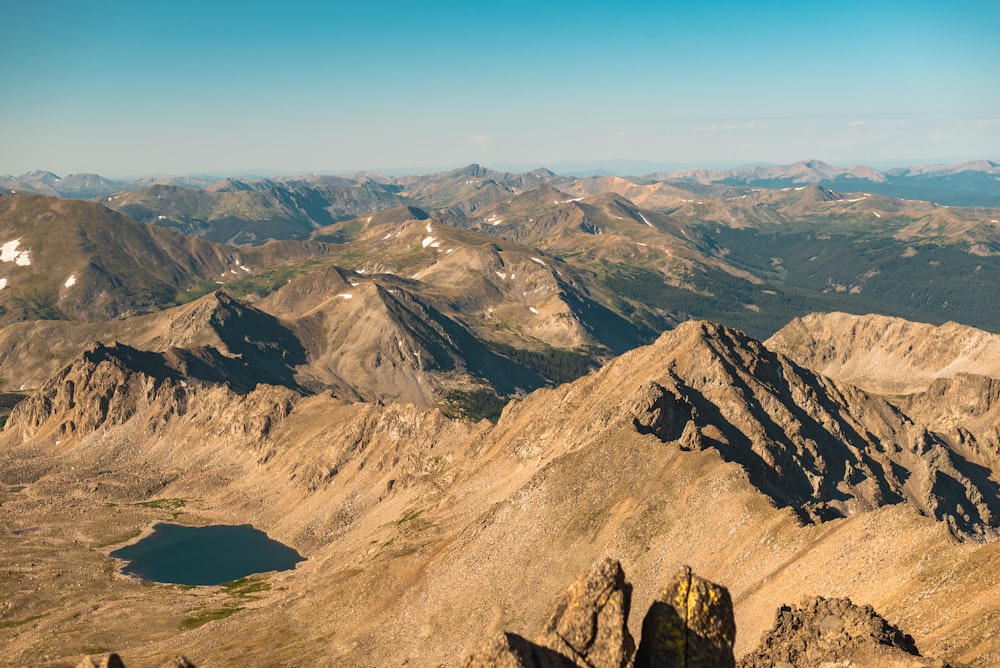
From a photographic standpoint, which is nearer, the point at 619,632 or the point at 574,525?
the point at 619,632

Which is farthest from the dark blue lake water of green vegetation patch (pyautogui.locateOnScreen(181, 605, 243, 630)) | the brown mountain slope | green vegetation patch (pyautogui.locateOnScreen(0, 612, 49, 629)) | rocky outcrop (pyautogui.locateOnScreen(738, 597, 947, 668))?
rocky outcrop (pyautogui.locateOnScreen(738, 597, 947, 668))

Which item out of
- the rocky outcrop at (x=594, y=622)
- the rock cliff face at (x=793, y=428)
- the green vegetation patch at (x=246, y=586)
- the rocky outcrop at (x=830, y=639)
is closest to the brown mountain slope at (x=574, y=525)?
the rock cliff face at (x=793, y=428)

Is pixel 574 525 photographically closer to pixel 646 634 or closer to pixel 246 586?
pixel 646 634

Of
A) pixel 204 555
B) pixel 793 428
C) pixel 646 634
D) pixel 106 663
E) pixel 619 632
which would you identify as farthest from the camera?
pixel 204 555

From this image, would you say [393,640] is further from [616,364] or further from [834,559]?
[616,364]

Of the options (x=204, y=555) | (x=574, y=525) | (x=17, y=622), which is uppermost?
(x=574, y=525)

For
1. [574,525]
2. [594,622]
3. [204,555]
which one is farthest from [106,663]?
[204,555]

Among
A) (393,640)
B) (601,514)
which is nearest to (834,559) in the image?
(601,514)
